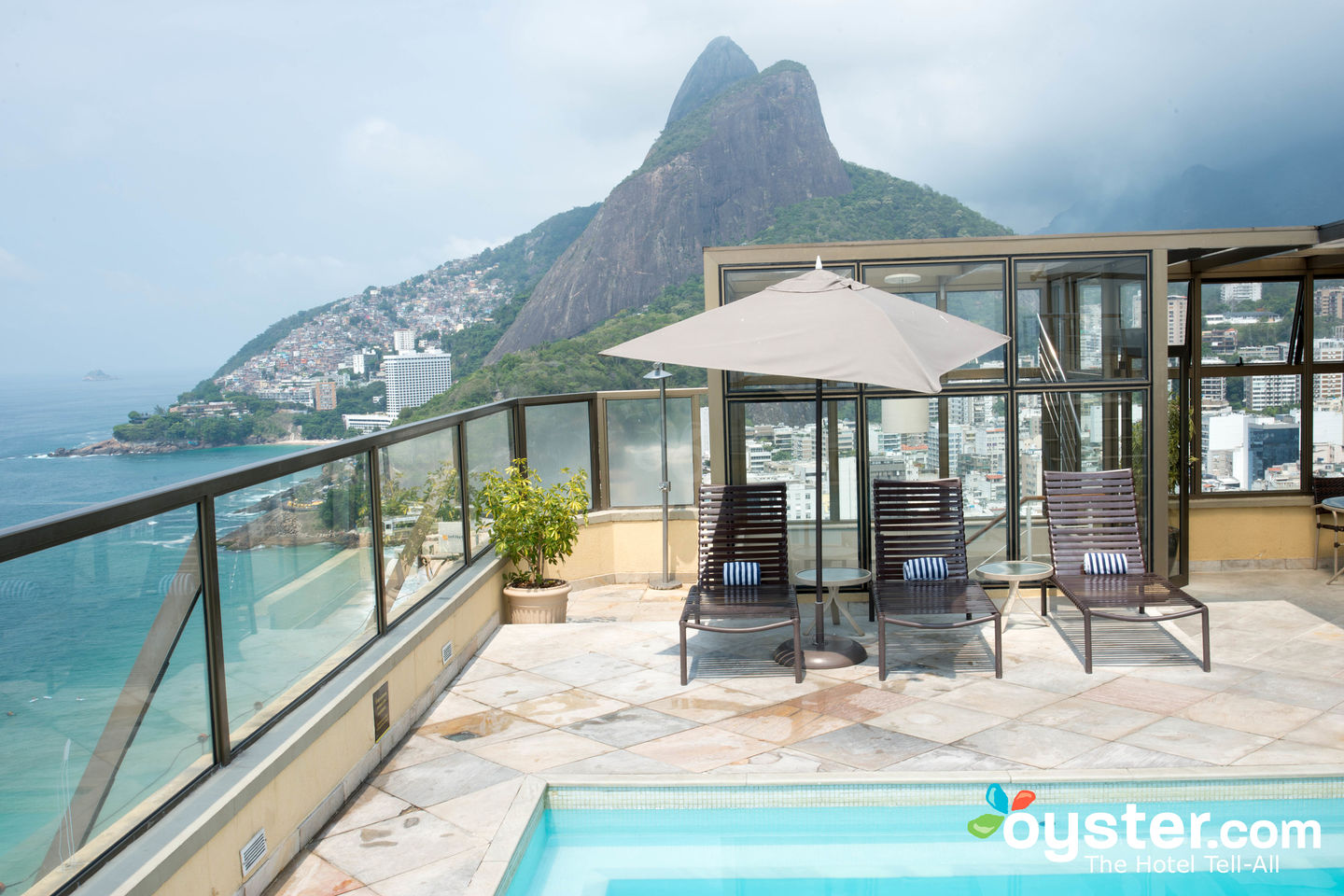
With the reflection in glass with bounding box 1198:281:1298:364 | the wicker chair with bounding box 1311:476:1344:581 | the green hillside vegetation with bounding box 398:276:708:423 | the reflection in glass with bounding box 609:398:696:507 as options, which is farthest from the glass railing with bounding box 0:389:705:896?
the green hillside vegetation with bounding box 398:276:708:423

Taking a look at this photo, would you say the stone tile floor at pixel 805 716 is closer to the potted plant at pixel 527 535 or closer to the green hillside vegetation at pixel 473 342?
the potted plant at pixel 527 535

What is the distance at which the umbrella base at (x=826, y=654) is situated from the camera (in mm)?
5617

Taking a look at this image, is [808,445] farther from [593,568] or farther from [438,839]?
[438,839]

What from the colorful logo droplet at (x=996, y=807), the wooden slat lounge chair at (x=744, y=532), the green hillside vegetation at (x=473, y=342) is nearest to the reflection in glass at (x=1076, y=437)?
the wooden slat lounge chair at (x=744, y=532)

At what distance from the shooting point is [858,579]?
6.04 meters

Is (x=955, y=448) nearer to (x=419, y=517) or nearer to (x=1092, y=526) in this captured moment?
(x=1092, y=526)

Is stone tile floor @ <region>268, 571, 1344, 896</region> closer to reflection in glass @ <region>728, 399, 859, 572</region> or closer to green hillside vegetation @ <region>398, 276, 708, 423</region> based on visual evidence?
reflection in glass @ <region>728, 399, 859, 572</region>

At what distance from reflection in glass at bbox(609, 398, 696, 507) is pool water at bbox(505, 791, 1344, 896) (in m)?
5.07

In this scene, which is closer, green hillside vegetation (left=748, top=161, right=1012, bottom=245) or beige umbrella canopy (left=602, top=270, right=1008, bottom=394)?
beige umbrella canopy (left=602, top=270, right=1008, bottom=394)

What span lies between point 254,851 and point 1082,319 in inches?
251

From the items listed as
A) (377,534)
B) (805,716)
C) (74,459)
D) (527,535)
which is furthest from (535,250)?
(805,716)

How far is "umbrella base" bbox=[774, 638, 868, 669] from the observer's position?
562 centimetres

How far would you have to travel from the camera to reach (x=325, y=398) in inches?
1828

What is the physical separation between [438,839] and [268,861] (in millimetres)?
579
